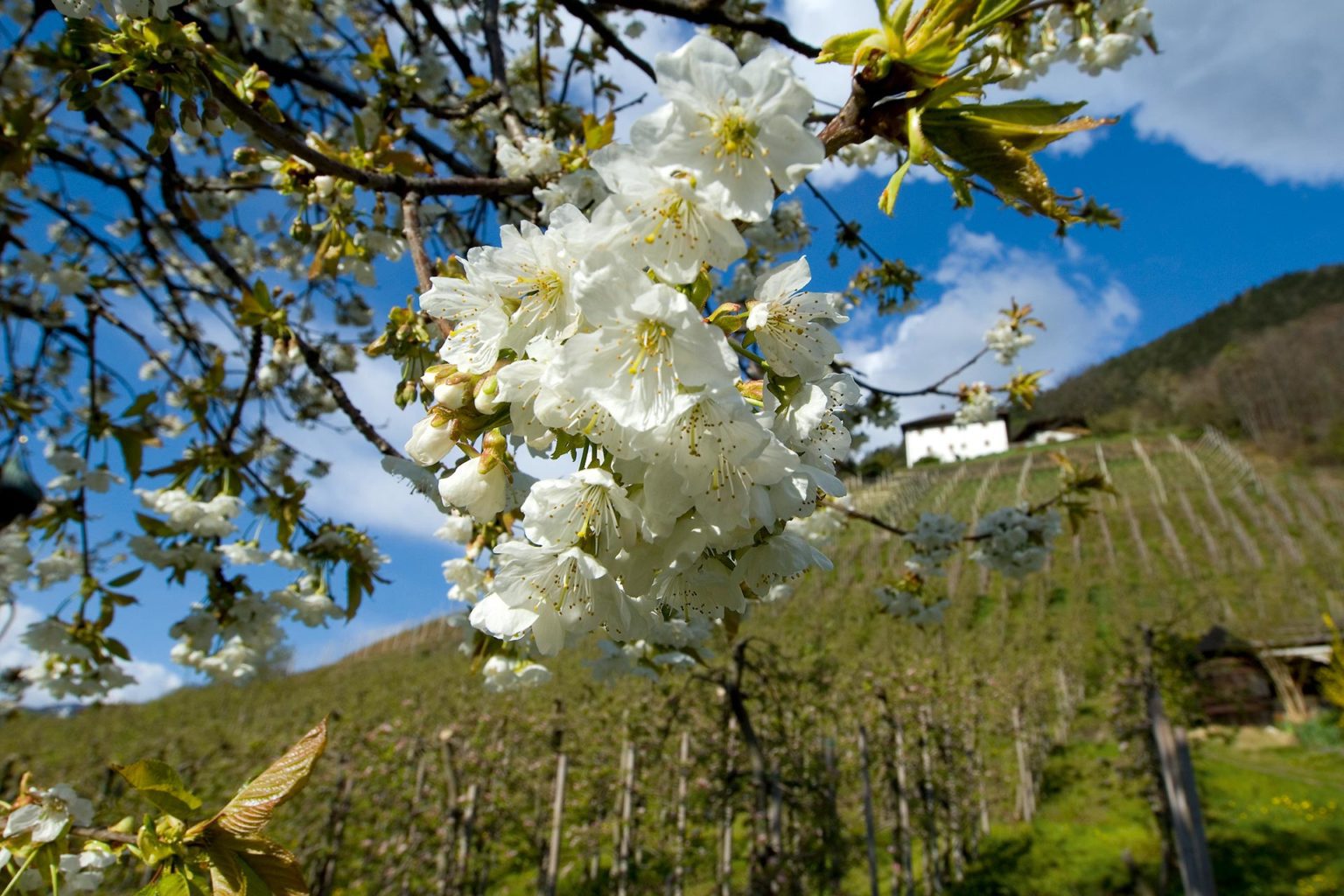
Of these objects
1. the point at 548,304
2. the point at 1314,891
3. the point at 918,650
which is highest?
the point at 918,650

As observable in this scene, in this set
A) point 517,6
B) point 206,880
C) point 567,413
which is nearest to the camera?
point 567,413

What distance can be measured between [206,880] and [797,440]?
106 centimetres

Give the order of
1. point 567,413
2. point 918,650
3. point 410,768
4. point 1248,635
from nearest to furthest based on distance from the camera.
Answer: point 567,413 < point 410,768 < point 918,650 < point 1248,635

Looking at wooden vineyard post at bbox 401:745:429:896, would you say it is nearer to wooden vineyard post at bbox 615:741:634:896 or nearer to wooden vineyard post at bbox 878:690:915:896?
wooden vineyard post at bbox 615:741:634:896

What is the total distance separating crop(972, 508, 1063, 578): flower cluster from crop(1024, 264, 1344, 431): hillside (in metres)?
55.5

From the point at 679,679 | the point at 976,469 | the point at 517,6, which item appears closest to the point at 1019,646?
the point at 679,679

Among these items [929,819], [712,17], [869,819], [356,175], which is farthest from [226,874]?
[929,819]

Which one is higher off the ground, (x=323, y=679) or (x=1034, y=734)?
(x=323, y=679)

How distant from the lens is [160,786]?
3.52 feet

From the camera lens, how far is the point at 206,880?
1.03 metres

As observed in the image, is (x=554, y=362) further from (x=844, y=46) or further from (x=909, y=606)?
(x=909, y=606)

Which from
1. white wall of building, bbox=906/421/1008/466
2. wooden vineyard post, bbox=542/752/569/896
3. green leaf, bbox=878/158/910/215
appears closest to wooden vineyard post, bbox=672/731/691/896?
wooden vineyard post, bbox=542/752/569/896

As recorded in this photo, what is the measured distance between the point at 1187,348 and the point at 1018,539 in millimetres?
90436

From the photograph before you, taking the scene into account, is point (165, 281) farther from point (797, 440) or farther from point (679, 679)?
point (679, 679)
